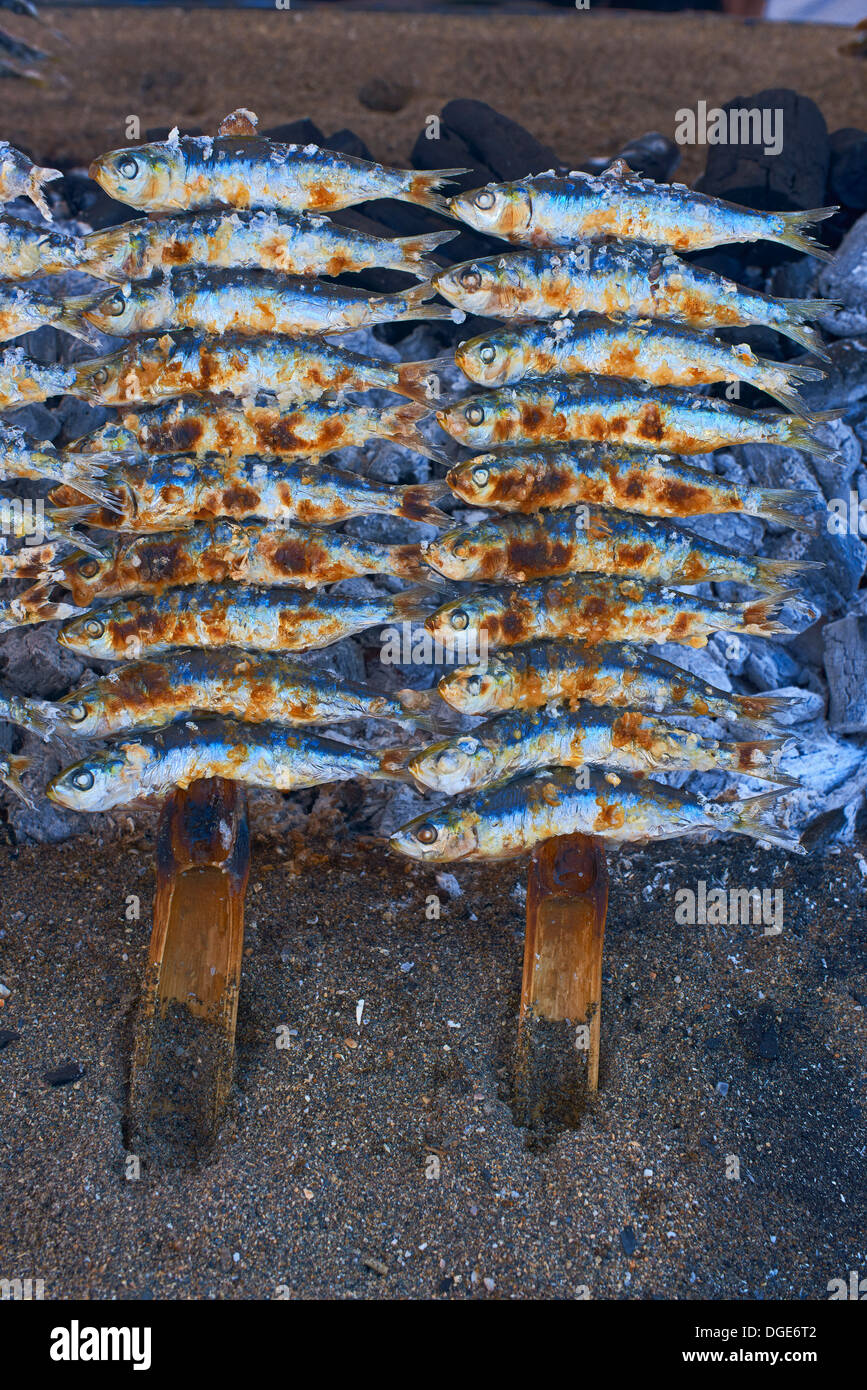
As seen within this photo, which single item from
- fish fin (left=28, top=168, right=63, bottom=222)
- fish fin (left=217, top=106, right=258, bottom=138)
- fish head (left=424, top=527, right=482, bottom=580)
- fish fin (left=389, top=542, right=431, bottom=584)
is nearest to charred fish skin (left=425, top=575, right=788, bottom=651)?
fish head (left=424, top=527, right=482, bottom=580)

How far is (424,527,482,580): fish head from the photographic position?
398 cm

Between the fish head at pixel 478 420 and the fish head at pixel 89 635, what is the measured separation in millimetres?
1609

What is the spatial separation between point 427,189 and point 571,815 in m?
2.69

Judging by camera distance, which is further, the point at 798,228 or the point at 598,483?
the point at 798,228

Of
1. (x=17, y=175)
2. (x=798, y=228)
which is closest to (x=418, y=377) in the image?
(x=798, y=228)

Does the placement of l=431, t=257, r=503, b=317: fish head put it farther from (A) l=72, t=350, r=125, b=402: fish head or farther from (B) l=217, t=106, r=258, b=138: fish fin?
(A) l=72, t=350, r=125, b=402: fish head

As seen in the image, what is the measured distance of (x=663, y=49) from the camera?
8531mm

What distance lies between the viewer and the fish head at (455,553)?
3.98 metres

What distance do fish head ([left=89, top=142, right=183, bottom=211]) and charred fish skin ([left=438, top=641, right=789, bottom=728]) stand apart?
233 cm

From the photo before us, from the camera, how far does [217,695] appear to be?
4074mm

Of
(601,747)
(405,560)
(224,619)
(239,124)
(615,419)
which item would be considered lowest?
(601,747)

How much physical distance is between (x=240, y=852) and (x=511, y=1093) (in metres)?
1.49

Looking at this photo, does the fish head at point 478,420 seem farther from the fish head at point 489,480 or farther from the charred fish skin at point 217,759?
the charred fish skin at point 217,759

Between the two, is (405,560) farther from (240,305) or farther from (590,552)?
(240,305)
